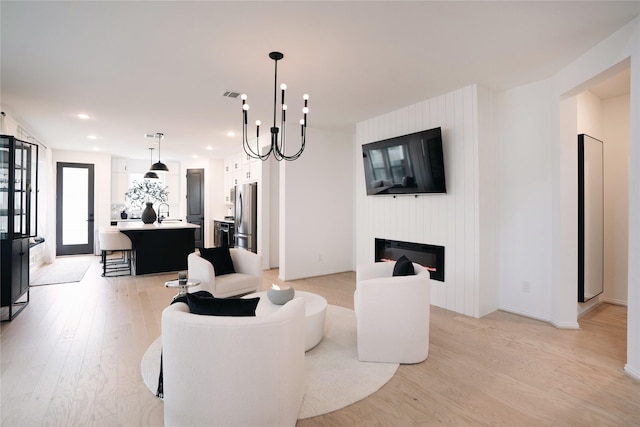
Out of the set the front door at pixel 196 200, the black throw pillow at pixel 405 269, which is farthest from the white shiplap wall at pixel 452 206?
the front door at pixel 196 200

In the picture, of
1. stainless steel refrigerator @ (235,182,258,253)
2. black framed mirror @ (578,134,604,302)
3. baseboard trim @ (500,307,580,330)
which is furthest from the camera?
stainless steel refrigerator @ (235,182,258,253)

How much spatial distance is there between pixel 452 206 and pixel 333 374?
253 centimetres

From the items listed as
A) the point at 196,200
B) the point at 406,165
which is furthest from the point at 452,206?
the point at 196,200

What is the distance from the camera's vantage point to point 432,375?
8.10ft

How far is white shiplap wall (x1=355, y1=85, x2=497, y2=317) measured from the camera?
380cm

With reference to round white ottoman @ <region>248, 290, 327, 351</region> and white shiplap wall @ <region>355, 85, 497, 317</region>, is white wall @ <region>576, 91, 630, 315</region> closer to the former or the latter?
white shiplap wall @ <region>355, 85, 497, 317</region>

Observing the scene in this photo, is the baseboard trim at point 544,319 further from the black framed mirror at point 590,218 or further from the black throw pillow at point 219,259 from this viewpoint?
the black throw pillow at point 219,259

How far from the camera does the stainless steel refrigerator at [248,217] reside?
661cm

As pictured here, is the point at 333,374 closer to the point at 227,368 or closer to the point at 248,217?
the point at 227,368

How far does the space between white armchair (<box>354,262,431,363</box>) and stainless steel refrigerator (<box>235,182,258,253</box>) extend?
4.27m

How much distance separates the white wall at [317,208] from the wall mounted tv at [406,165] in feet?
3.98

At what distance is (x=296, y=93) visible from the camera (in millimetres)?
3945

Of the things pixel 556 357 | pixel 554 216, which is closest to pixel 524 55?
pixel 554 216

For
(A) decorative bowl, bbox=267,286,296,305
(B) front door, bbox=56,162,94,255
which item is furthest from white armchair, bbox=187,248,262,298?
(B) front door, bbox=56,162,94,255
